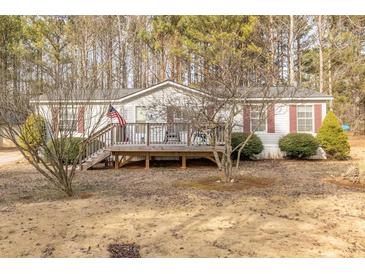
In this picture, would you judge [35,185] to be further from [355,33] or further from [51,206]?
[355,33]

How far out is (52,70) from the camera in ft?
23.2

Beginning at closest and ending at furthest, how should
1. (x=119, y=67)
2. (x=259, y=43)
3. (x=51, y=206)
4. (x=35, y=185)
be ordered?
(x=51, y=206) → (x=35, y=185) → (x=259, y=43) → (x=119, y=67)

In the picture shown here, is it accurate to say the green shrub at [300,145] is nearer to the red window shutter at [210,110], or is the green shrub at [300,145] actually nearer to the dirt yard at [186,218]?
the dirt yard at [186,218]

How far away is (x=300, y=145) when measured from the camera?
13070 mm

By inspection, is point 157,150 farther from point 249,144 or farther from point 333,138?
point 333,138

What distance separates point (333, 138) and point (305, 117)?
1533mm

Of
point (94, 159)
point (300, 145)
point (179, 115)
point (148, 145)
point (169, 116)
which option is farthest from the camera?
point (169, 116)

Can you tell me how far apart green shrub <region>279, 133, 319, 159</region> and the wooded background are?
860 cm

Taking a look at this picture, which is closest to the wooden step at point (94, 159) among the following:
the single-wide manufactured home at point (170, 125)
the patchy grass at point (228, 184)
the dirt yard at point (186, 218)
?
the single-wide manufactured home at point (170, 125)

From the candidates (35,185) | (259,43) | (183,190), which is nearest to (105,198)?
(183,190)

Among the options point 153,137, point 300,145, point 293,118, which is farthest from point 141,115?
point 300,145

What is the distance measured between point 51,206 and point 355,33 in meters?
26.8
